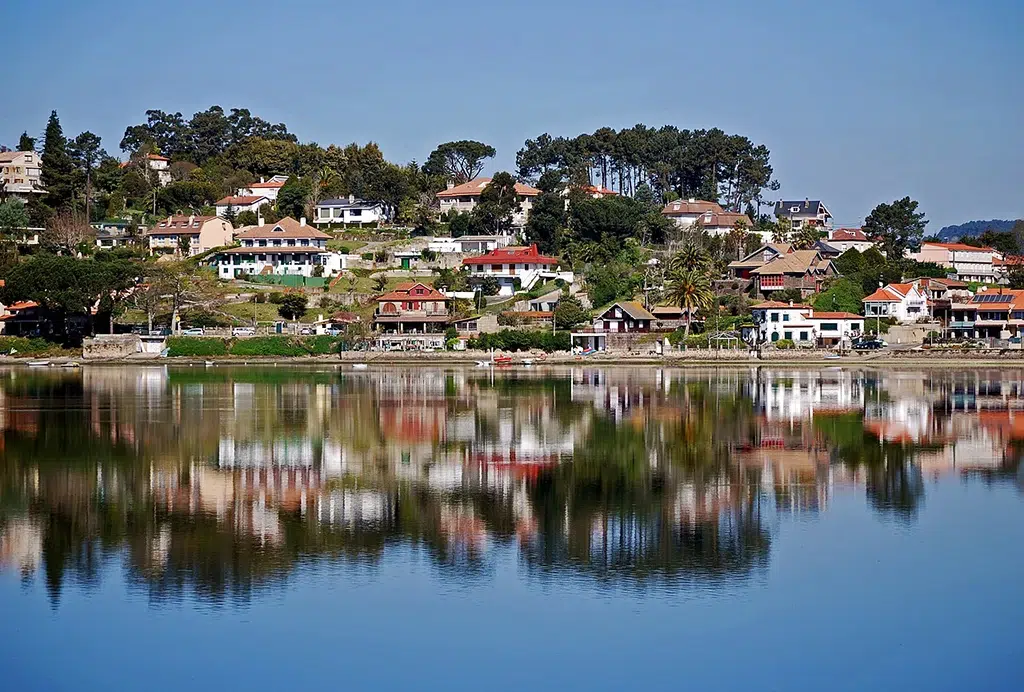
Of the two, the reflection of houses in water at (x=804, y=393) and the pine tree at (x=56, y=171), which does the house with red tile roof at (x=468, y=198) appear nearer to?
the pine tree at (x=56, y=171)

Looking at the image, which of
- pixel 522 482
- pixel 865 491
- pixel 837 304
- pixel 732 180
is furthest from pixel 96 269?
pixel 732 180

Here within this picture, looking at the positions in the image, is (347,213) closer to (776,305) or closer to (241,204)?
(241,204)

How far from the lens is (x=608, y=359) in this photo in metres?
58.4

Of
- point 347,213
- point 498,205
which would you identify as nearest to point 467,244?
point 498,205

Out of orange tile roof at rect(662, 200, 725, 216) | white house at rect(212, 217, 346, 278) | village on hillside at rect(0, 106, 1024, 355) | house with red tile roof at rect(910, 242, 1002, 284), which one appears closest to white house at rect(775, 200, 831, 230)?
village on hillside at rect(0, 106, 1024, 355)

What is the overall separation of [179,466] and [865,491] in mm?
13179

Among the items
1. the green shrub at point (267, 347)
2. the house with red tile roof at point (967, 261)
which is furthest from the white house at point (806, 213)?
the green shrub at point (267, 347)

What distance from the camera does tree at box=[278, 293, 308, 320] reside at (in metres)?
62.8

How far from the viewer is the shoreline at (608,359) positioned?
56.6 meters

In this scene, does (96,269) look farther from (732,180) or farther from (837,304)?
(732,180)

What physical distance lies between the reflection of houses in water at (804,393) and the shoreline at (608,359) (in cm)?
317

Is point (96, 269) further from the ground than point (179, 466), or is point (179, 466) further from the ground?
point (96, 269)

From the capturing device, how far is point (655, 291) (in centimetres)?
6462

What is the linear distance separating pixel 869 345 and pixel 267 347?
92.8 ft
